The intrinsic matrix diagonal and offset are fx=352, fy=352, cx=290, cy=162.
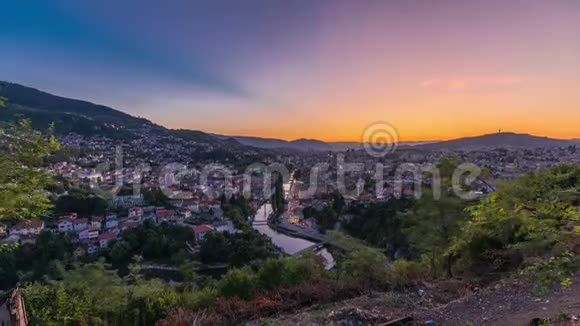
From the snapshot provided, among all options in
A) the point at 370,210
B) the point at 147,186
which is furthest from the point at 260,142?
the point at 370,210

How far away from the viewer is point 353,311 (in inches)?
198

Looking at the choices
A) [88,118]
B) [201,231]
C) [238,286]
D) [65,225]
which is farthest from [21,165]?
[88,118]

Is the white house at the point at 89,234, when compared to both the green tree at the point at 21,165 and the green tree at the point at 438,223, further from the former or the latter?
the green tree at the point at 21,165

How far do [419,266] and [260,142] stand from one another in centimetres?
10236

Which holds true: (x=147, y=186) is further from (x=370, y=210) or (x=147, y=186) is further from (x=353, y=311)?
(x=353, y=311)

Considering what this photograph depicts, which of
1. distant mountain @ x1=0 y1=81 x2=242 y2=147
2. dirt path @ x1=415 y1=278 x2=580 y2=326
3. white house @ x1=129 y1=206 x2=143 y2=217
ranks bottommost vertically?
white house @ x1=129 y1=206 x2=143 y2=217

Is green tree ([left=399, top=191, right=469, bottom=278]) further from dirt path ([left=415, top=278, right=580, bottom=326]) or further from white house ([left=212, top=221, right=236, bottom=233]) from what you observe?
white house ([left=212, top=221, right=236, bottom=233])

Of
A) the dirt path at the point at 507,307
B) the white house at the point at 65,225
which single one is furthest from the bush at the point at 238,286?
the white house at the point at 65,225

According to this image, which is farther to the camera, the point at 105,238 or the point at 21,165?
the point at 105,238

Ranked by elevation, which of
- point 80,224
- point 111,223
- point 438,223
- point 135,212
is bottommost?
point 111,223

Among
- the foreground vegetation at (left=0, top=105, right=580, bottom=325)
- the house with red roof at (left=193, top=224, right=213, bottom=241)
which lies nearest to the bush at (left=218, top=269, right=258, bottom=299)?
the foreground vegetation at (left=0, top=105, right=580, bottom=325)

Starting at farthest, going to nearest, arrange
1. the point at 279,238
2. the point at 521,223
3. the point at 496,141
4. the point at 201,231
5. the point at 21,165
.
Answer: the point at 496,141 < the point at 279,238 < the point at 201,231 < the point at 521,223 < the point at 21,165

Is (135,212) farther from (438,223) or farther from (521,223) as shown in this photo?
(521,223)

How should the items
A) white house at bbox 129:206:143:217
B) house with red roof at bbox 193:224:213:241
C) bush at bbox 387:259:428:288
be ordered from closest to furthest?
1. bush at bbox 387:259:428:288
2. house with red roof at bbox 193:224:213:241
3. white house at bbox 129:206:143:217
